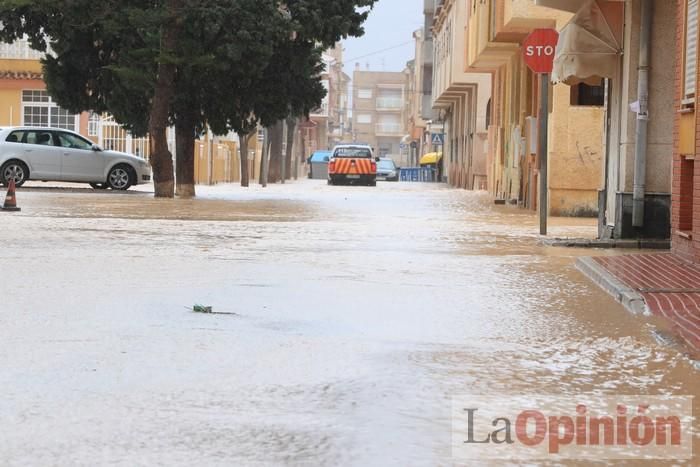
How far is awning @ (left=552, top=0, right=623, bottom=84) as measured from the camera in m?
17.1

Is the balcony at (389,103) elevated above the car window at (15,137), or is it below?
above

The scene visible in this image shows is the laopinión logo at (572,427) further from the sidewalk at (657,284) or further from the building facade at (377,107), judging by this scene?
the building facade at (377,107)

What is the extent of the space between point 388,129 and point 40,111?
4881 inches

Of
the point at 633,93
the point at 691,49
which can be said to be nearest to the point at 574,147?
the point at 633,93

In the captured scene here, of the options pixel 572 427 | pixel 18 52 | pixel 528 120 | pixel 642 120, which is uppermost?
pixel 18 52

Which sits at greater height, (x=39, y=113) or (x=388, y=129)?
(x=388, y=129)

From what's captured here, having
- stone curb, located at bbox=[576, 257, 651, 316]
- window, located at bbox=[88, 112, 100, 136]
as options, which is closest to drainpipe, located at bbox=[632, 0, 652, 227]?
stone curb, located at bbox=[576, 257, 651, 316]

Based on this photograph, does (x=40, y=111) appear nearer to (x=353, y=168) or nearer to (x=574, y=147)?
(x=353, y=168)

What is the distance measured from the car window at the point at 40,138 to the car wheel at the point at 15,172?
0.61 m

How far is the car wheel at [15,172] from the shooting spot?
3369 cm

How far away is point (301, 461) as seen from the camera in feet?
15.9

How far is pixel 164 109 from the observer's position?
30.4 metres

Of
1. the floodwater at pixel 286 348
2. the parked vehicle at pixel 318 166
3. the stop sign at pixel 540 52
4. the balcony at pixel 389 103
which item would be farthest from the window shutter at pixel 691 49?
the balcony at pixel 389 103

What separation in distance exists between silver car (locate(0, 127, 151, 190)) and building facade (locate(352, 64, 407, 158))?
13914 cm
